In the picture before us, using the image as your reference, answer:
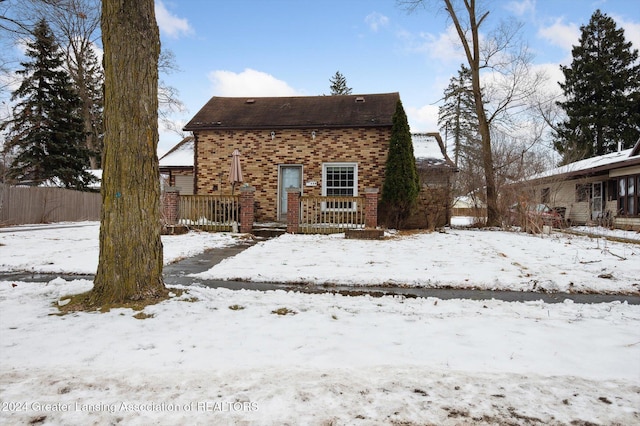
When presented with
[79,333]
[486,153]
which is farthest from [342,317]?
[486,153]

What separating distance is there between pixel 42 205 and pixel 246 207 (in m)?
11.1

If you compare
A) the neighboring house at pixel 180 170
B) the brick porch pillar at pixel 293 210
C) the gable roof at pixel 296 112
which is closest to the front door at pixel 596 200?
the gable roof at pixel 296 112

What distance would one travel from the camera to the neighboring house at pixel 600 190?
14.8m

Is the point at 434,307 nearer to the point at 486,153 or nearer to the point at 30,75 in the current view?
the point at 486,153

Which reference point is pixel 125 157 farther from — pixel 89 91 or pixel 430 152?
pixel 89 91

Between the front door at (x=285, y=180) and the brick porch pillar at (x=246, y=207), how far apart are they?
2893mm

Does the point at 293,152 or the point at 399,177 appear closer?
the point at 399,177

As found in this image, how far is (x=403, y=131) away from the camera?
12.4m

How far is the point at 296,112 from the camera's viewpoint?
601 inches

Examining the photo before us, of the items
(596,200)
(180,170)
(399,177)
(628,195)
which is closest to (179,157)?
(180,170)

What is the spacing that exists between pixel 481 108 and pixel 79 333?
1555 cm

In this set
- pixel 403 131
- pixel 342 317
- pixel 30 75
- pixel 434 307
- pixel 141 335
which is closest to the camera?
pixel 141 335

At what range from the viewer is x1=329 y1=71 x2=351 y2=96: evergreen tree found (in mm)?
45438

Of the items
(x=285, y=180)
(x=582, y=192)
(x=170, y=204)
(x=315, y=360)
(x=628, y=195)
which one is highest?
(x=285, y=180)
